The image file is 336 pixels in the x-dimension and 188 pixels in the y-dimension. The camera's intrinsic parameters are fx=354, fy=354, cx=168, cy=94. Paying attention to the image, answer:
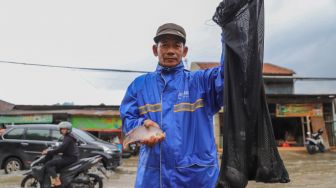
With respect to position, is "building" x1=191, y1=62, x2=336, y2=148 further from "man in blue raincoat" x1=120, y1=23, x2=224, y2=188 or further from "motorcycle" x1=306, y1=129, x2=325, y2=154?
"man in blue raincoat" x1=120, y1=23, x2=224, y2=188

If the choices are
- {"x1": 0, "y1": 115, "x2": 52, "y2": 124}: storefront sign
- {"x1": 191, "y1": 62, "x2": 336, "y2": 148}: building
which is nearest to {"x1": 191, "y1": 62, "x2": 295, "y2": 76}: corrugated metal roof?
{"x1": 191, "y1": 62, "x2": 336, "y2": 148}: building

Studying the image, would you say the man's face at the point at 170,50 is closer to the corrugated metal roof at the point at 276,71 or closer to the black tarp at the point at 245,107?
the black tarp at the point at 245,107

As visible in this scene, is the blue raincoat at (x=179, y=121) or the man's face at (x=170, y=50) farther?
the man's face at (x=170, y=50)

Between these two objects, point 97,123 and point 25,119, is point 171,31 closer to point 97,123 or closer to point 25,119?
point 97,123

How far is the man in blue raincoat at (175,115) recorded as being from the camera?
236 cm

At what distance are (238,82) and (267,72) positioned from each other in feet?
89.3

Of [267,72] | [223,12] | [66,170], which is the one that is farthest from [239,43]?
[267,72]

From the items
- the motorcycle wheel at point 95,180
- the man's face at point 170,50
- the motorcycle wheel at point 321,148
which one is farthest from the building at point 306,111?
the man's face at point 170,50

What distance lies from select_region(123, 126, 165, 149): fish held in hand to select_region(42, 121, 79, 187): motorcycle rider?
6.14m

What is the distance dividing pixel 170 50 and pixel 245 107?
0.78 metres

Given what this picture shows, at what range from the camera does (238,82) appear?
2.14m

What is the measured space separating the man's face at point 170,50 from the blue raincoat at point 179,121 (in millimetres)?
49

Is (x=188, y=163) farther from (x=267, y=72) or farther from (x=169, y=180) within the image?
(x=267, y=72)

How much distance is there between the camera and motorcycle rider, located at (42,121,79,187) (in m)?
8.04
